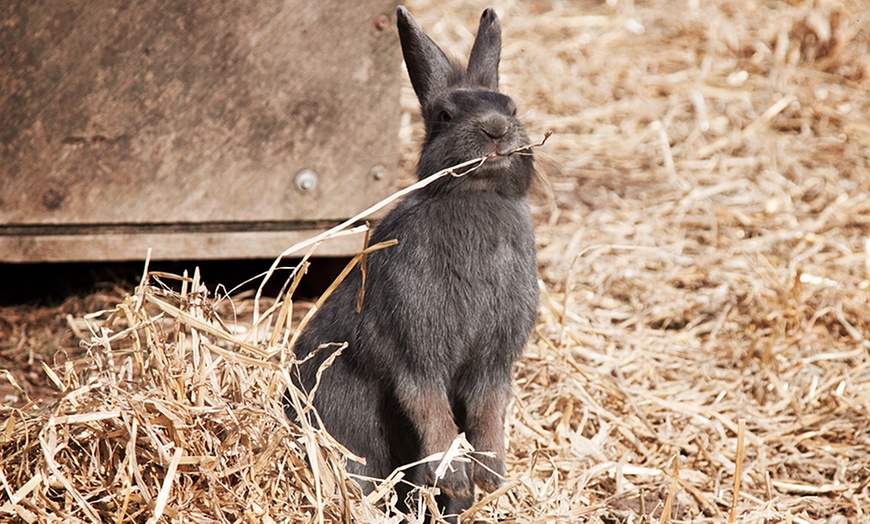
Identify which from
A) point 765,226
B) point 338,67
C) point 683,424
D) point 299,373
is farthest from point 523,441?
point 765,226

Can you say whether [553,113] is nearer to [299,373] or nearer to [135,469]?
[299,373]

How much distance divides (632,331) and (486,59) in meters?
1.88

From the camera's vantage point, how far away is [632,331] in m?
4.96

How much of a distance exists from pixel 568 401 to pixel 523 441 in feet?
0.93

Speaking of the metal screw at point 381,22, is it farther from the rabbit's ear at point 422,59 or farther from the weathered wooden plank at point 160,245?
the rabbit's ear at point 422,59

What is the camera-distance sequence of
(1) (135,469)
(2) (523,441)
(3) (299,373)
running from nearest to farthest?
(1) (135,469), (3) (299,373), (2) (523,441)

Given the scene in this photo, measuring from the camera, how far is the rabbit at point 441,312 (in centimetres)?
A: 318

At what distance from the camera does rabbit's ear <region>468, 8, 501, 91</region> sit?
11.6 feet

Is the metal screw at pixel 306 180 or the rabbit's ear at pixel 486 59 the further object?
the metal screw at pixel 306 180

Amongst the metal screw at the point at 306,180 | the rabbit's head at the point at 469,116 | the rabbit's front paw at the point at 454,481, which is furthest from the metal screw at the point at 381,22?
the rabbit's front paw at the point at 454,481

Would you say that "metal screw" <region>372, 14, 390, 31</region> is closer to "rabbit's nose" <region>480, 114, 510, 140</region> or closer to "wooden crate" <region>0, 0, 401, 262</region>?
"wooden crate" <region>0, 0, 401, 262</region>

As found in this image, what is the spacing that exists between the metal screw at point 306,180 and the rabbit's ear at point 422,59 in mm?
1332

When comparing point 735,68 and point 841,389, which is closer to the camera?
point 841,389

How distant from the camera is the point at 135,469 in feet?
9.53
